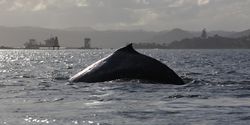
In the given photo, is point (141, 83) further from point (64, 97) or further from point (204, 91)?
point (64, 97)

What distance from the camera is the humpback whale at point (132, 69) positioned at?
2428cm

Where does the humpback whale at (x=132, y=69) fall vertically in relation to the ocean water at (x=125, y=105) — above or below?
above

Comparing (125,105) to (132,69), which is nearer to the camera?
(125,105)

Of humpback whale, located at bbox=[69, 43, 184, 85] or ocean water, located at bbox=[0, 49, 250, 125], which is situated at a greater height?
humpback whale, located at bbox=[69, 43, 184, 85]

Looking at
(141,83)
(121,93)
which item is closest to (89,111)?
(121,93)

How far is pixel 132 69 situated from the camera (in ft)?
80.1

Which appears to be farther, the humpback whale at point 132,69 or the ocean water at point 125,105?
the humpback whale at point 132,69

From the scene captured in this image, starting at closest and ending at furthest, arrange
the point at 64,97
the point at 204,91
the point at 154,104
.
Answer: the point at 154,104 → the point at 64,97 → the point at 204,91

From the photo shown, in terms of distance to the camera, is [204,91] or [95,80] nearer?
[204,91]

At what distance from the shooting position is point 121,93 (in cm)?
2083

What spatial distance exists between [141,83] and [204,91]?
353 cm

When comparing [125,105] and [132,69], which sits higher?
[132,69]

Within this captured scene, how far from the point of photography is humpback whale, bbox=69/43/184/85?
24281 millimetres

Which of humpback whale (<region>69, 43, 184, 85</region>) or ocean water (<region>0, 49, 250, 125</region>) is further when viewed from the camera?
humpback whale (<region>69, 43, 184, 85</region>)
